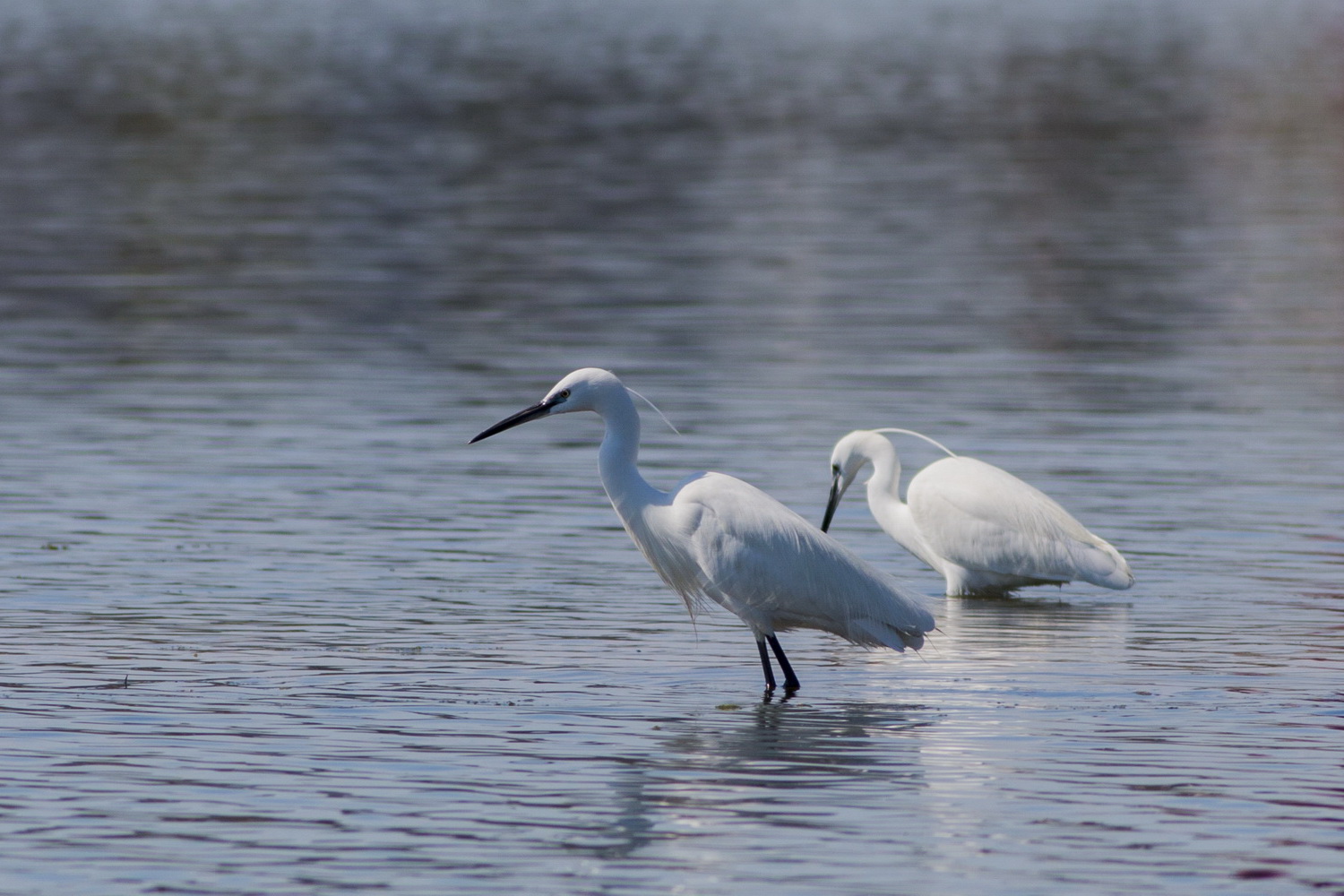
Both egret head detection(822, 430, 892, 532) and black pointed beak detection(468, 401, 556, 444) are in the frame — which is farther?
egret head detection(822, 430, 892, 532)

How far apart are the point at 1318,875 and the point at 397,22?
331 feet

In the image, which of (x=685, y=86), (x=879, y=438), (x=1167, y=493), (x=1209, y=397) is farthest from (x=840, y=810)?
(x=685, y=86)

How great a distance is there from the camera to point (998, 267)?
1156 inches

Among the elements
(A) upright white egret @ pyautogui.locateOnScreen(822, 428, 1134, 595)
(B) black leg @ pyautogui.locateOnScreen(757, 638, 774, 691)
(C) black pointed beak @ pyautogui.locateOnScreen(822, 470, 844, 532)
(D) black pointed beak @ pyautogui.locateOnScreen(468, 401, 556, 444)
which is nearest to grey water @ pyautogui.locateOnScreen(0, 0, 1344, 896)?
(B) black leg @ pyautogui.locateOnScreen(757, 638, 774, 691)

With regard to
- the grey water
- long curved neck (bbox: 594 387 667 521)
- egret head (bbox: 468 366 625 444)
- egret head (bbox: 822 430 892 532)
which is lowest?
the grey water

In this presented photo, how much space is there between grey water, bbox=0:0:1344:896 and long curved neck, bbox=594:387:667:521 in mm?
817

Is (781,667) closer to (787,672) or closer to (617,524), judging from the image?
(787,672)

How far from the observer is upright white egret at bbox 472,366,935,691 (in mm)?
10781

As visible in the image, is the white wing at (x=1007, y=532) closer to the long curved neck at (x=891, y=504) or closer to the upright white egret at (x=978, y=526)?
the upright white egret at (x=978, y=526)

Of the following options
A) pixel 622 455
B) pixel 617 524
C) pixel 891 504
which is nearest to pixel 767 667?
pixel 622 455

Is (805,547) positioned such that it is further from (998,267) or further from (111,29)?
(111,29)

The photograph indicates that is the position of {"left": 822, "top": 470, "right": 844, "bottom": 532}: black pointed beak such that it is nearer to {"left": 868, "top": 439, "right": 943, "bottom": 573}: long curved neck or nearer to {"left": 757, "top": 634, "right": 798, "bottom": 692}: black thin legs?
{"left": 868, "top": 439, "right": 943, "bottom": 573}: long curved neck

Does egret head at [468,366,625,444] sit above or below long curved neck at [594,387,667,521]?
above

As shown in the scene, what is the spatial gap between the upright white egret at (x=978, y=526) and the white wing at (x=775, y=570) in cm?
242
